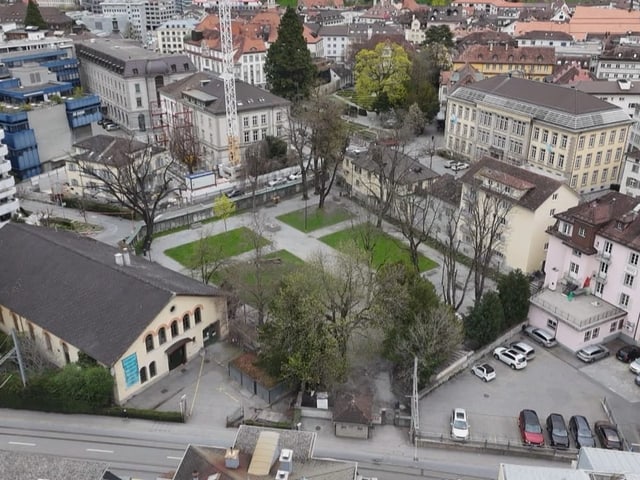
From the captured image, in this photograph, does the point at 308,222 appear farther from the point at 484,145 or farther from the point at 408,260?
the point at 484,145

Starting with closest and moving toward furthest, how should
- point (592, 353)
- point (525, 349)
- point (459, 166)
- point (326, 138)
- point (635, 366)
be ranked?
1. point (635, 366)
2. point (592, 353)
3. point (525, 349)
4. point (326, 138)
5. point (459, 166)

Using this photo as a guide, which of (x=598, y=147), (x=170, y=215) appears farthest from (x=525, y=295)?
(x=170, y=215)

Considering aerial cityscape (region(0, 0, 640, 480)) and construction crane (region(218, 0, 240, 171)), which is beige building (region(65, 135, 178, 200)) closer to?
aerial cityscape (region(0, 0, 640, 480))

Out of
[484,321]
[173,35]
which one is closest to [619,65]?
[484,321]

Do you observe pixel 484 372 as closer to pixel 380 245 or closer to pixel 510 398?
pixel 510 398

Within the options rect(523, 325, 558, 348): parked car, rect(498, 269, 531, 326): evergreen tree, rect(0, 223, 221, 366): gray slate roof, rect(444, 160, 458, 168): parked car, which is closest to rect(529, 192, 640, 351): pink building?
rect(523, 325, 558, 348): parked car
